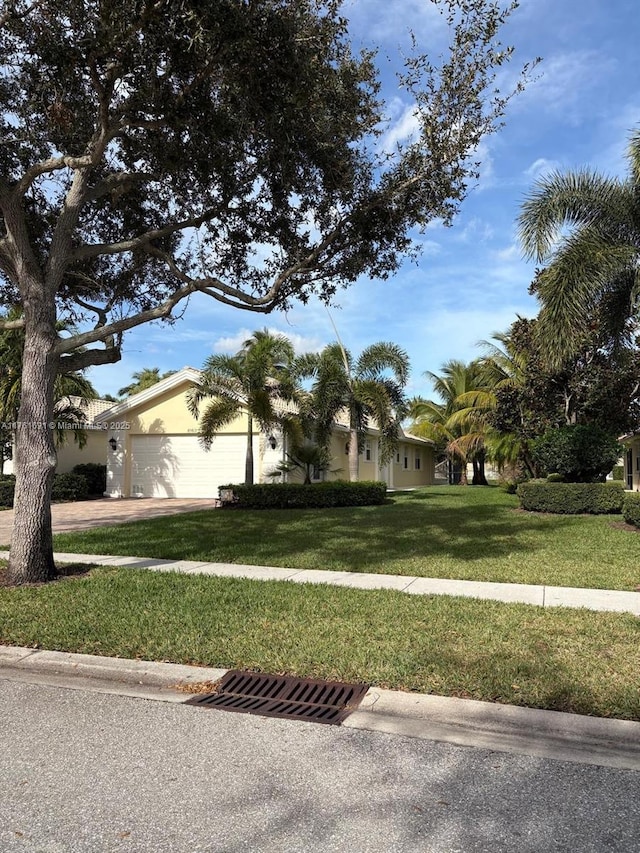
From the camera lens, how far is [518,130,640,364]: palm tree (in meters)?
12.4

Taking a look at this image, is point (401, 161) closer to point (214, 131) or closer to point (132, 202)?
point (214, 131)

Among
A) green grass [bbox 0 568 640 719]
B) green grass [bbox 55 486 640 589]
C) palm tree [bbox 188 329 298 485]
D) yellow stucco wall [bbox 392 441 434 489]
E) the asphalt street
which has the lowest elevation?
the asphalt street

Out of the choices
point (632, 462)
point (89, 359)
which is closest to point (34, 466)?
point (89, 359)

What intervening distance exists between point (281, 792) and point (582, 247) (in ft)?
38.9

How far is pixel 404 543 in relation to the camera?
37.4ft

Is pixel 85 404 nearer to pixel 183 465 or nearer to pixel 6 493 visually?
pixel 183 465

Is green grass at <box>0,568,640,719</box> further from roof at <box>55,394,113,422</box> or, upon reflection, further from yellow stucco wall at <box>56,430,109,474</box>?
yellow stucco wall at <box>56,430,109,474</box>

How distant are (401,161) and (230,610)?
646cm

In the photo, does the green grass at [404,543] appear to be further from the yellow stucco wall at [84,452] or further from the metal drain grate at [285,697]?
the yellow stucco wall at [84,452]

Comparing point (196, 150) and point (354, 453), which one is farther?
point (354, 453)

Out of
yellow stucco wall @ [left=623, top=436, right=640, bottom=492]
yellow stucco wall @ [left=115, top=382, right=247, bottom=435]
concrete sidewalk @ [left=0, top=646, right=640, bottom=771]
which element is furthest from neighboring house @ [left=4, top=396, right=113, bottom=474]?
yellow stucco wall @ [left=623, top=436, right=640, bottom=492]

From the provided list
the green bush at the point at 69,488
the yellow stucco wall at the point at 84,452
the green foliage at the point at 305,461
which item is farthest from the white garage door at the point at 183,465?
the yellow stucco wall at the point at 84,452

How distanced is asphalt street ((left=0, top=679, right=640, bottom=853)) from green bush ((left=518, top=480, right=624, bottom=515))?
13398 mm

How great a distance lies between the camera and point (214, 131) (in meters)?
8.31
